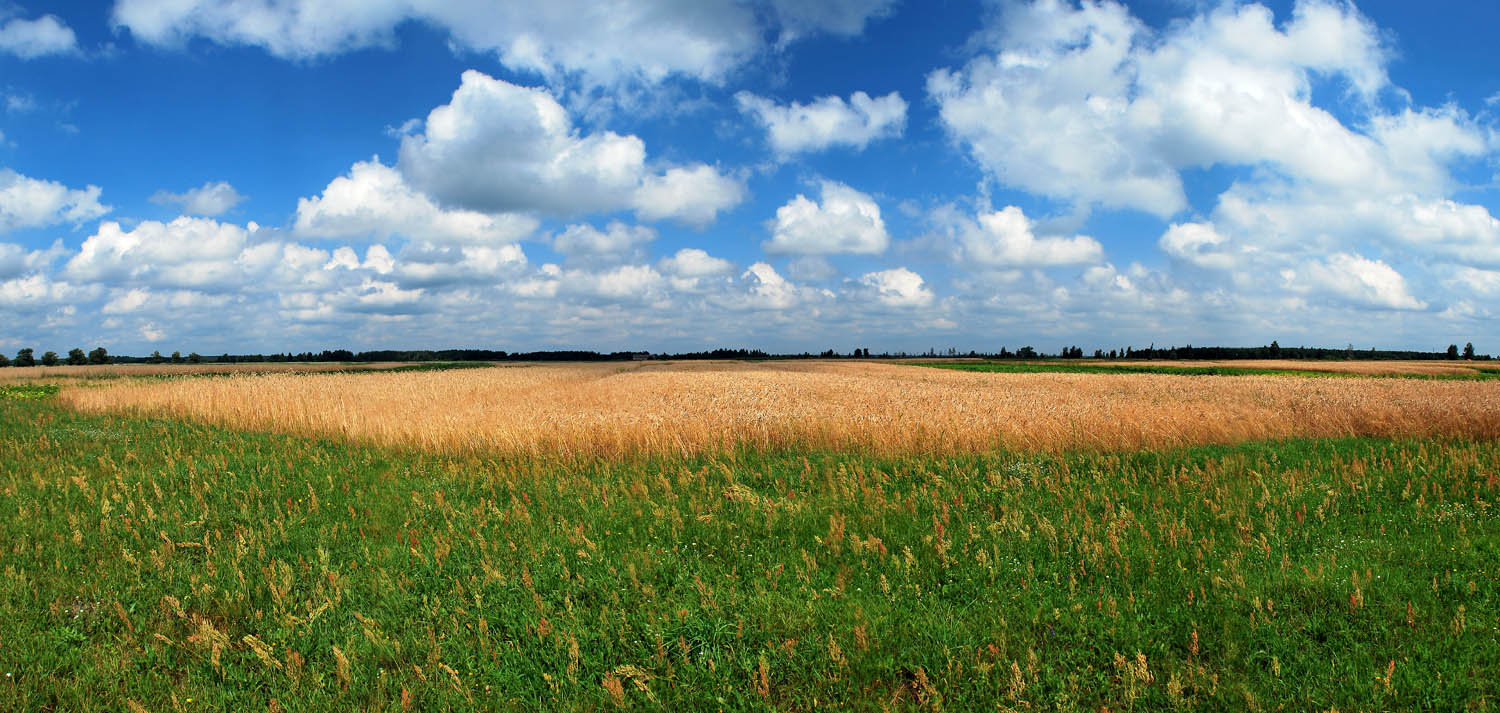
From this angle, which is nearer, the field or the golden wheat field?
the field

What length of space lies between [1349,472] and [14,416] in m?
32.9

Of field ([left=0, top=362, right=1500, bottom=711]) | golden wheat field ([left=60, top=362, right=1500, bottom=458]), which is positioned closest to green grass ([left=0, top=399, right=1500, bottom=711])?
field ([left=0, top=362, right=1500, bottom=711])

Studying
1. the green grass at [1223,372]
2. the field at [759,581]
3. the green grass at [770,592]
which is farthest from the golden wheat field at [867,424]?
the green grass at [1223,372]

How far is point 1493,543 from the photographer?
6574 mm

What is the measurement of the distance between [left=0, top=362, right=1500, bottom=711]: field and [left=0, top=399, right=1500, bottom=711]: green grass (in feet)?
0.12

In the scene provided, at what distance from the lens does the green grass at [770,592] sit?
15.8 feet

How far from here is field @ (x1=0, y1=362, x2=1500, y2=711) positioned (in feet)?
15.9

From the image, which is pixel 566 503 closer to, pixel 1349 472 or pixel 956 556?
pixel 956 556

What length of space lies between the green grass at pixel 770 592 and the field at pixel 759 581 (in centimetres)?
4

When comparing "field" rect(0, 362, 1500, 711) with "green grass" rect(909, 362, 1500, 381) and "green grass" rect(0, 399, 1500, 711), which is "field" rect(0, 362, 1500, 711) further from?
"green grass" rect(909, 362, 1500, 381)

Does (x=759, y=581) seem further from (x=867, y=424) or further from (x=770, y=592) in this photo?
(x=867, y=424)

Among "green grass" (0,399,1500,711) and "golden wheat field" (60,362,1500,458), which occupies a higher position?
"golden wheat field" (60,362,1500,458)

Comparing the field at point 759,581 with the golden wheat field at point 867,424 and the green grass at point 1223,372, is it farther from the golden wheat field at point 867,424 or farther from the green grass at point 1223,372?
the green grass at point 1223,372

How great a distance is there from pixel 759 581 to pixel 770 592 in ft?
0.63
